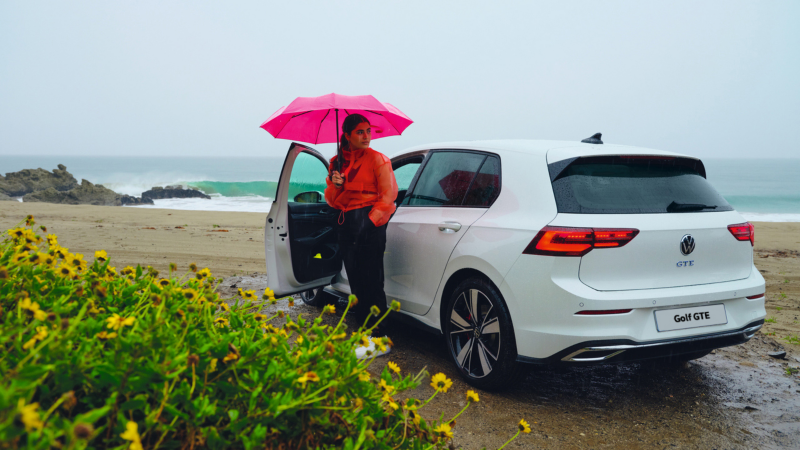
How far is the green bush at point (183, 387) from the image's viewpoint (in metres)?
1.12

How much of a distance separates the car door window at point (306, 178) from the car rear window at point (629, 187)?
7.00 ft

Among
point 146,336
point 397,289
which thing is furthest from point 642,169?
point 146,336

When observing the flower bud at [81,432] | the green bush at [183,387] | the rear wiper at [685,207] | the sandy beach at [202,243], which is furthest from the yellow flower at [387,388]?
the sandy beach at [202,243]

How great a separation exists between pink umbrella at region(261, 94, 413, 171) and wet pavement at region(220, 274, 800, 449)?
75.6 inches

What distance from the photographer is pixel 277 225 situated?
4387 mm

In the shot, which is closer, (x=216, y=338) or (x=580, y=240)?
(x=216, y=338)

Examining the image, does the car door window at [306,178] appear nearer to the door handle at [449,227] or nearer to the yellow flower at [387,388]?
the door handle at [449,227]

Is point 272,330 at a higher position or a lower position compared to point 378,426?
higher

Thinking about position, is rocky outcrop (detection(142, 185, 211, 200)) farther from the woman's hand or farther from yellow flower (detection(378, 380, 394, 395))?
yellow flower (detection(378, 380, 394, 395))

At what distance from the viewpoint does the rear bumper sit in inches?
109

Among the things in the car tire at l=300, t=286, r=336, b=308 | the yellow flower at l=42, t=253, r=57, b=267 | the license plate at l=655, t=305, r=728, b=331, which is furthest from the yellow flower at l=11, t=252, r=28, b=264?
the car tire at l=300, t=286, r=336, b=308

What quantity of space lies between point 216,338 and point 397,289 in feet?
8.97

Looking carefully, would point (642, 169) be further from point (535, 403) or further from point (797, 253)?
point (797, 253)

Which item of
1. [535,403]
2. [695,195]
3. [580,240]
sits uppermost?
[695,195]
